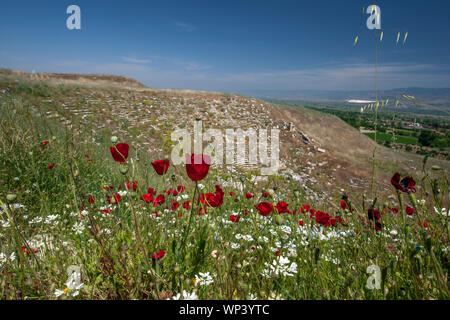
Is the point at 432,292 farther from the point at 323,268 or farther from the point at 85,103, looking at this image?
the point at 85,103

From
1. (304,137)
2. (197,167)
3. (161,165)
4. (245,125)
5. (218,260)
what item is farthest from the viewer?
(304,137)

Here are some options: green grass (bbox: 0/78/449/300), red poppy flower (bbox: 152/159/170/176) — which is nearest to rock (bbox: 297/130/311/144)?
green grass (bbox: 0/78/449/300)

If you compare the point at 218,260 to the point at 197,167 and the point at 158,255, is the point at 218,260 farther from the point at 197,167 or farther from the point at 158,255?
the point at 197,167

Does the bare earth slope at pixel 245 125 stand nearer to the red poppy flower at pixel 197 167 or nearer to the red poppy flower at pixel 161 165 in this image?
the red poppy flower at pixel 161 165

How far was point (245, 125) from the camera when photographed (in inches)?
491

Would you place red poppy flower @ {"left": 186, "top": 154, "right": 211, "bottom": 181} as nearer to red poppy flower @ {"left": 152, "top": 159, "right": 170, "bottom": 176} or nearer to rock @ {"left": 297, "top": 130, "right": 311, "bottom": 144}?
red poppy flower @ {"left": 152, "top": 159, "right": 170, "bottom": 176}

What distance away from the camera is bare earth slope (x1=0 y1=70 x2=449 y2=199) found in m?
9.23

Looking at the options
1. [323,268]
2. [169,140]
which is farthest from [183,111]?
[323,268]

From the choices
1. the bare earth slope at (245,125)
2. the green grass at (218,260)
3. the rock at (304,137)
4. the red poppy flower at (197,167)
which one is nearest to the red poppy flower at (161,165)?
the green grass at (218,260)

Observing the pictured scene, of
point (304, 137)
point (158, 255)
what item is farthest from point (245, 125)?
point (158, 255)

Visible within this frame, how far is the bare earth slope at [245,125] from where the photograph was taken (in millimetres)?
9227

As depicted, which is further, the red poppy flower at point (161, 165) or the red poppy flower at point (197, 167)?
the red poppy flower at point (161, 165)

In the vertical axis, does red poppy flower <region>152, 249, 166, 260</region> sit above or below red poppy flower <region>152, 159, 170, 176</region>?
below
